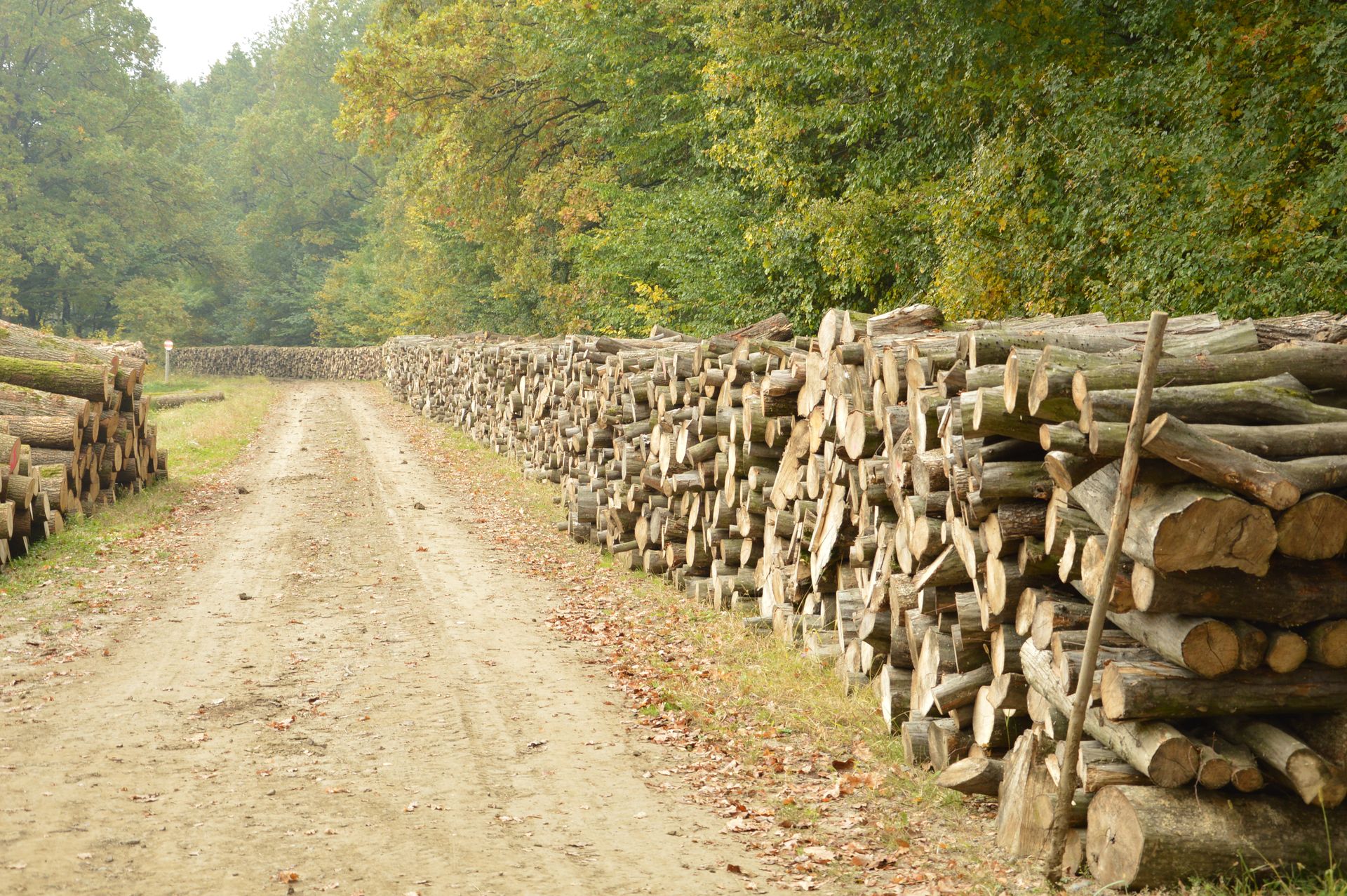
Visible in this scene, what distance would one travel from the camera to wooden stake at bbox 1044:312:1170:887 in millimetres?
3928

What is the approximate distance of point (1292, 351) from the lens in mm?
4664

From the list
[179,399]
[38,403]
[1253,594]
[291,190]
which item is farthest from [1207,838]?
[291,190]

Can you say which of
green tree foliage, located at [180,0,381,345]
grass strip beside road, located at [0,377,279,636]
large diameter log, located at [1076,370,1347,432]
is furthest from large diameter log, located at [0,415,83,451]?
green tree foliage, located at [180,0,381,345]

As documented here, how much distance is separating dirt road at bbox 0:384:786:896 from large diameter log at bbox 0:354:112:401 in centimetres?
471

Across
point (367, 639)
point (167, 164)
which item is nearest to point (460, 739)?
point (367, 639)

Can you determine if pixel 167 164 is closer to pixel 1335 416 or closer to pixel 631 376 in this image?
pixel 631 376

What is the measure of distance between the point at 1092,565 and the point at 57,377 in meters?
13.9

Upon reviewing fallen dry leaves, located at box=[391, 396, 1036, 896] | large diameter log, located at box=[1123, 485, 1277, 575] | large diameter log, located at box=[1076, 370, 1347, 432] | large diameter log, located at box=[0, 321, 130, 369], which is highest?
large diameter log, located at box=[1076, 370, 1347, 432]

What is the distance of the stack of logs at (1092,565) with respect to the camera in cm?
403

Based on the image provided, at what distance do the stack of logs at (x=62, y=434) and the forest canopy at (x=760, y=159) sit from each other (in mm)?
10310

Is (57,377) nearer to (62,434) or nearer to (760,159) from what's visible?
(62,434)

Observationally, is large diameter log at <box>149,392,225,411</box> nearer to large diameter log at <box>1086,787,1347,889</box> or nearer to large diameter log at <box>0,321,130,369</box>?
large diameter log at <box>0,321,130,369</box>

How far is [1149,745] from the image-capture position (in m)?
A: 4.16

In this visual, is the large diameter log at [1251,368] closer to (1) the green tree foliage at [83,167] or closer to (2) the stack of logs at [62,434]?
(2) the stack of logs at [62,434]
